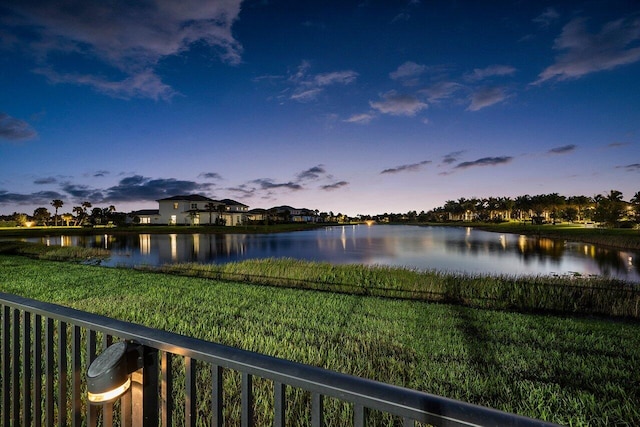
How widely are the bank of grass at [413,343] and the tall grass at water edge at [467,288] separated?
3099 mm

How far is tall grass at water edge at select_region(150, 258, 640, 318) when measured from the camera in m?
10.9

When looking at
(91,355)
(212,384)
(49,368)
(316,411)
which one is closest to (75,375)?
(91,355)

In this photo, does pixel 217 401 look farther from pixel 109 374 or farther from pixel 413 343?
pixel 413 343

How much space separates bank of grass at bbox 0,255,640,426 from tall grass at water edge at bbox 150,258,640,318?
310cm

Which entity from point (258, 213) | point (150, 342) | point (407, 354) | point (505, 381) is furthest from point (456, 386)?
point (258, 213)

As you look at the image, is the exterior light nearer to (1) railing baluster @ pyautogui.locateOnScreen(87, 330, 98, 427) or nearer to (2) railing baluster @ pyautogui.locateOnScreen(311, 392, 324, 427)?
(1) railing baluster @ pyautogui.locateOnScreen(87, 330, 98, 427)

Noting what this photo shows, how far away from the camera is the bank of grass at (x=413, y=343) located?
13.0 ft

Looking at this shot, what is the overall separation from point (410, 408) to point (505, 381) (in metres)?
4.22

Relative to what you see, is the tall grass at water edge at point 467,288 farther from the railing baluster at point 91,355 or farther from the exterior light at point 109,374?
the exterior light at point 109,374

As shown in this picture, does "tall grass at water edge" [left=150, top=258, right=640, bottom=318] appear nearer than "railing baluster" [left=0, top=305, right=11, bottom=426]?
No

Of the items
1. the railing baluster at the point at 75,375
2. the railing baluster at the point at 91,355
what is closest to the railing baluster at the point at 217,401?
the railing baluster at the point at 91,355

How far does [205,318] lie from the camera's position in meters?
7.02

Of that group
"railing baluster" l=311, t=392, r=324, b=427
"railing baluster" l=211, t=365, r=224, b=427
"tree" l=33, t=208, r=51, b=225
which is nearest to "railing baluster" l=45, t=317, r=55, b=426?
"railing baluster" l=211, t=365, r=224, b=427

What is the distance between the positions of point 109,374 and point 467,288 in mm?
12913
